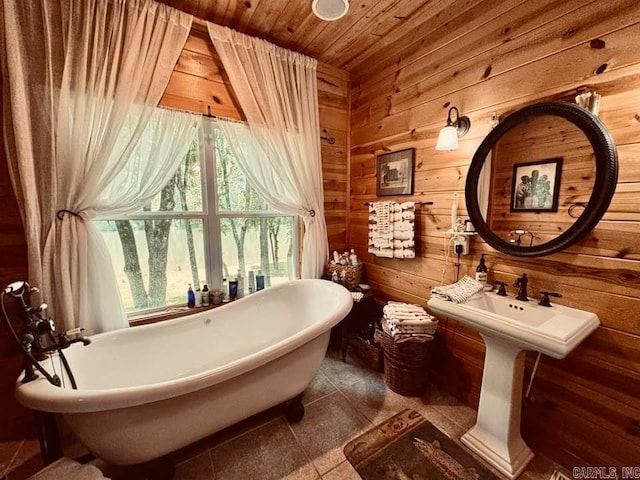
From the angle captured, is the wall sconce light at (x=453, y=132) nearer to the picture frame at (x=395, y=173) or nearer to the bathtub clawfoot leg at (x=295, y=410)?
the picture frame at (x=395, y=173)

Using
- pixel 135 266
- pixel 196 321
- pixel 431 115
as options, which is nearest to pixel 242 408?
pixel 196 321

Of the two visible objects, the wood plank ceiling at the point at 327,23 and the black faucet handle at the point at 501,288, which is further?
the wood plank ceiling at the point at 327,23

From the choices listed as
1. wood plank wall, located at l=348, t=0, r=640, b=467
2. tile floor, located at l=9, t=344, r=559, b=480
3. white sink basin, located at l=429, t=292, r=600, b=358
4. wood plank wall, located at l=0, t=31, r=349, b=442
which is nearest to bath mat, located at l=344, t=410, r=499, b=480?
tile floor, located at l=9, t=344, r=559, b=480

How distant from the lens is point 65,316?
1429 millimetres

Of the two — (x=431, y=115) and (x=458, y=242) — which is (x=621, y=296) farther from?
(x=431, y=115)

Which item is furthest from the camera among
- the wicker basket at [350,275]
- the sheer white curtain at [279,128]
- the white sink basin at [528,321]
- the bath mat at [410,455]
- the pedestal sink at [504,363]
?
the wicker basket at [350,275]

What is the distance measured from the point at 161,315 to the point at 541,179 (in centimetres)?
249

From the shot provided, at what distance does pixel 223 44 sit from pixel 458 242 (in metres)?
2.12

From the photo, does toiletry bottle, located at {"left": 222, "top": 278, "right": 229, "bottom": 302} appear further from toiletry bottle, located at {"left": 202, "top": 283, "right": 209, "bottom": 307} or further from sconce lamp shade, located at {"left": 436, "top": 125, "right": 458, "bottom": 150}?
sconce lamp shade, located at {"left": 436, "top": 125, "right": 458, "bottom": 150}

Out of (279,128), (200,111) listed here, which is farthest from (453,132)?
(200,111)

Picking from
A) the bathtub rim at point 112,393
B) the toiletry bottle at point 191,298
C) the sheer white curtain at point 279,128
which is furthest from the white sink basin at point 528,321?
the toiletry bottle at point 191,298

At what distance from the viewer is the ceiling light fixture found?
5.07 feet

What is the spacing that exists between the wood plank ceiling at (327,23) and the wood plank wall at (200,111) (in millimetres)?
220

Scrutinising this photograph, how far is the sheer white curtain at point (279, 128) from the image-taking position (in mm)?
1929
